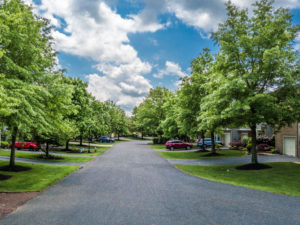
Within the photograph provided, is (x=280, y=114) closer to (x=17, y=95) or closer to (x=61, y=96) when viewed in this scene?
(x=61, y=96)

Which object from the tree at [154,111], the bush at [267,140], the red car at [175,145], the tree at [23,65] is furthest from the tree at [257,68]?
the tree at [154,111]

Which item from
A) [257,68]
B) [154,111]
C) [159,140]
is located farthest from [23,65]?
[159,140]

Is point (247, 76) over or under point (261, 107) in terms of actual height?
over

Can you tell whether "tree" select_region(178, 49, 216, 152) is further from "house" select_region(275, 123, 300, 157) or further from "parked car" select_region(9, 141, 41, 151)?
"parked car" select_region(9, 141, 41, 151)

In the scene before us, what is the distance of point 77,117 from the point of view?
29.5m

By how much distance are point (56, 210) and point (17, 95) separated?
482 centimetres

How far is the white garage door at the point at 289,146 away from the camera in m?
21.5

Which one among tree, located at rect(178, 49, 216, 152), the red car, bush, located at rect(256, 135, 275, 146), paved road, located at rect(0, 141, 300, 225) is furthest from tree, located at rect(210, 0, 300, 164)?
the red car

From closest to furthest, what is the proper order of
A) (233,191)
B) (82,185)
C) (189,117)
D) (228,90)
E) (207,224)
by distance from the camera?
(207,224) < (233,191) < (82,185) < (228,90) < (189,117)

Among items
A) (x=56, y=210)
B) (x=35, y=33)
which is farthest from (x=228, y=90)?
(x=35, y=33)

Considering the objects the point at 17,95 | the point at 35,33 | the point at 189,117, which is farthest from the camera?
the point at 189,117

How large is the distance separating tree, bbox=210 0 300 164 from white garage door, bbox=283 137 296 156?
916 cm

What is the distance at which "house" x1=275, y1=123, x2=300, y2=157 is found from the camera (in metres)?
20.8

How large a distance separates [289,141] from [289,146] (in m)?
0.56
